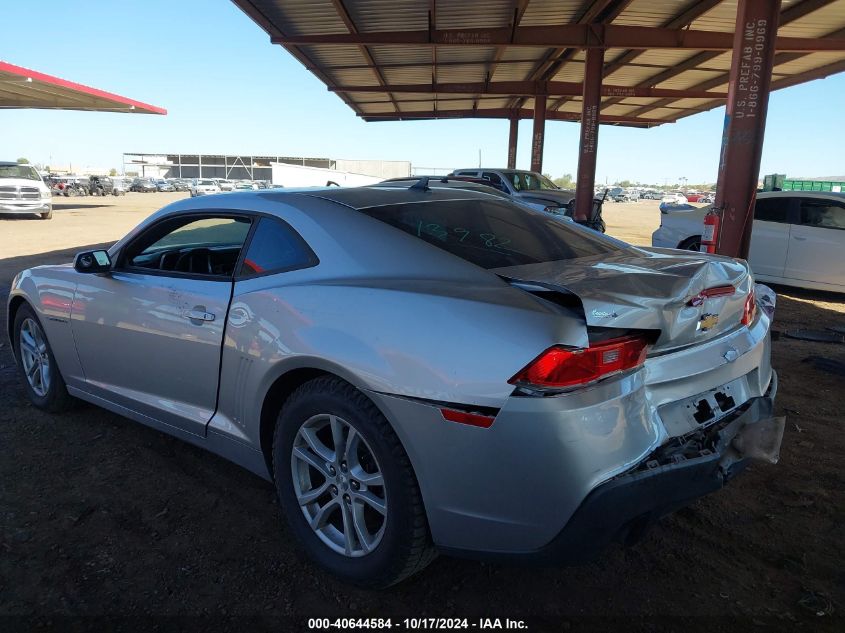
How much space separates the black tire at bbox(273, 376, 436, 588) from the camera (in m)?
2.12

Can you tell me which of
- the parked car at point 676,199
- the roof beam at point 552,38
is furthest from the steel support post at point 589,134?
the parked car at point 676,199

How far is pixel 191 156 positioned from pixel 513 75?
8343cm

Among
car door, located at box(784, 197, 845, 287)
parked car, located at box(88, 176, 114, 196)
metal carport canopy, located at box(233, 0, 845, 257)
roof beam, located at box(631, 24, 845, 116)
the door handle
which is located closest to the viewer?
the door handle

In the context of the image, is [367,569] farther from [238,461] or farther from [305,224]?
[305,224]

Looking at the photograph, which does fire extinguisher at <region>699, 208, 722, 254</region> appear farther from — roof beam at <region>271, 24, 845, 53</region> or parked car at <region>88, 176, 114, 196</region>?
parked car at <region>88, 176, 114, 196</region>

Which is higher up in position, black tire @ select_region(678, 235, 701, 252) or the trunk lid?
the trunk lid

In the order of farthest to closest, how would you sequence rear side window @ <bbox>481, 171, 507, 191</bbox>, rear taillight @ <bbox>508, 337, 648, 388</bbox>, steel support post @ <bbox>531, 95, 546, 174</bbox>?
steel support post @ <bbox>531, 95, 546, 174</bbox> < rear side window @ <bbox>481, 171, 507, 191</bbox> < rear taillight @ <bbox>508, 337, 648, 388</bbox>

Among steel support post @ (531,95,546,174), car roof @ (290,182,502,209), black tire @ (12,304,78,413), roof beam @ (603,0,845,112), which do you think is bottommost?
black tire @ (12,304,78,413)

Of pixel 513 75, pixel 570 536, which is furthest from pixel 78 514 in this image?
pixel 513 75

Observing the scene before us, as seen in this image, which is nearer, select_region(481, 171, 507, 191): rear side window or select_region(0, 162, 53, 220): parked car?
select_region(481, 171, 507, 191): rear side window

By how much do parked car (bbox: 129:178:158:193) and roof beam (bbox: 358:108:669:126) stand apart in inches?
1839

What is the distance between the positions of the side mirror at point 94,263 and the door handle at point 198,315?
2.72 ft

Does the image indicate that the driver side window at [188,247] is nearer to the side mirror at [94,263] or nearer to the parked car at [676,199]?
the side mirror at [94,263]

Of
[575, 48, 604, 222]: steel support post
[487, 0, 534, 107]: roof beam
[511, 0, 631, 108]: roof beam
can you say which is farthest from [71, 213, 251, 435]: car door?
[575, 48, 604, 222]: steel support post
